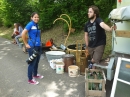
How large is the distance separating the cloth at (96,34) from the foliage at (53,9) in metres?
3.65

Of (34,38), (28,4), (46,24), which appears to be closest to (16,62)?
(34,38)

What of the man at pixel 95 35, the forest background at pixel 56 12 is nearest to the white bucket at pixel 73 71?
the man at pixel 95 35

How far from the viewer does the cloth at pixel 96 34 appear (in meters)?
4.52

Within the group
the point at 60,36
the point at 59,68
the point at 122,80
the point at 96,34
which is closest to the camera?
the point at 122,80

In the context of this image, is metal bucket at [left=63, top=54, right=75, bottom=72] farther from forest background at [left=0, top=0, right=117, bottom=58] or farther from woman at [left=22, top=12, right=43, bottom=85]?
forest background at [left=0, top=0, right=117, bottom=58]

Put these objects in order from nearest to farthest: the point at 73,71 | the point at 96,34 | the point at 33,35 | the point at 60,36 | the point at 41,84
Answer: the point at 96,34 < the point at 33,35 < the point at 41,84 < the point at 73,71 < the point at 60,36

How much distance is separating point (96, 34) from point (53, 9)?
20.8 ft

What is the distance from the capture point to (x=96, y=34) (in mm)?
4570

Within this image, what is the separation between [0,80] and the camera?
→ 5516 millimetres

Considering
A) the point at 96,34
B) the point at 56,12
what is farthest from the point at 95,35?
the point at 56,12

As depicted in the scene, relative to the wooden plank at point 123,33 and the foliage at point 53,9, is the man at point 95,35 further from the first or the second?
the foliage at point 53,9

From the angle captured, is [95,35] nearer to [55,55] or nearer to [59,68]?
[59,68]

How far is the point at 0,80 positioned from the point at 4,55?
10.1 ft

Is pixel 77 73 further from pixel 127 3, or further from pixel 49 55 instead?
pixel 127 3
